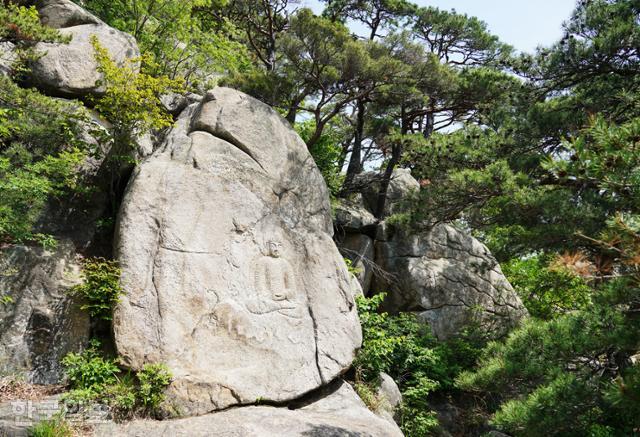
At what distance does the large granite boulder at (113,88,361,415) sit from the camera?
7477mm

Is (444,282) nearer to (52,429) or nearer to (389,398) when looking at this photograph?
(389,398)

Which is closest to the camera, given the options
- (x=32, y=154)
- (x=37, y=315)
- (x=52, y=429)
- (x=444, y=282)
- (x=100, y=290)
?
(x=52, y=429)

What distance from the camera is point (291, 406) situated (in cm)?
803

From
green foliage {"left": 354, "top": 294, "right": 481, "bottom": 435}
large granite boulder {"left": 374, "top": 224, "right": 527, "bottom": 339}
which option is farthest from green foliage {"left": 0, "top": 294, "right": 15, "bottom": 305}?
large granite boulder {"left": 374, "top": 224, "right": 527, "bottom": 339}

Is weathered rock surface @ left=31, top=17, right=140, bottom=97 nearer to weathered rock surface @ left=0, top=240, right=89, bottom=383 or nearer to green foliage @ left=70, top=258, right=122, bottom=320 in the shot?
weathered rock surface @ left=0, top=240, right=89, bottom=383

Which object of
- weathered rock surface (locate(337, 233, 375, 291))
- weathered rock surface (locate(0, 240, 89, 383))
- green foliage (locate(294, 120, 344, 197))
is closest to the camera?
weathered rock surface (locate(0, 240, 89, 383))

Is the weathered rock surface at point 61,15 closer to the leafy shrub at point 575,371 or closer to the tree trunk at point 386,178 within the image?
the tree trunk at point 386,178

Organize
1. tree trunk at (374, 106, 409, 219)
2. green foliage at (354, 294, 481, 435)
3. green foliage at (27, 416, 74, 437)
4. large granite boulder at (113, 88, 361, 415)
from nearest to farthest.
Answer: green foliage at (27, 416, 74, 437) → large granite boulder at (113, 88, 361, 415) → green foliage at (354, 294, 481, 435) → tree trunk at (374, 106, 409, 219)

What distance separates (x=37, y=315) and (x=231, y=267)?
2825mm

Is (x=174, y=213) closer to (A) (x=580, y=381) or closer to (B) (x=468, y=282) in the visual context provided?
(A) (x=580, y=381)

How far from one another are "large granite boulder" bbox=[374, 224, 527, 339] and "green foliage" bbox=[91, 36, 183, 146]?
22.5 feet

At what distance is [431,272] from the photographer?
13.3 m

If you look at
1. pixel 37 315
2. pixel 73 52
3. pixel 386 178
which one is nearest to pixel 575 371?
pixel 37 315

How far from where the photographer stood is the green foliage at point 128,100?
8789 millimetres
